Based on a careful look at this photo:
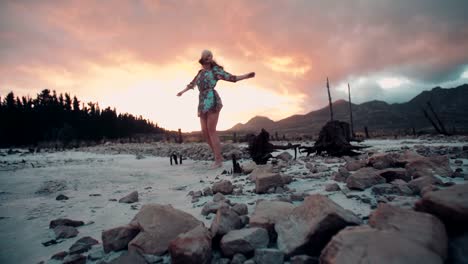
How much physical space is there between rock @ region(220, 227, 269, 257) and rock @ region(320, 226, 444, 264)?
401 mm

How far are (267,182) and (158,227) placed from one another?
1363 millimetres

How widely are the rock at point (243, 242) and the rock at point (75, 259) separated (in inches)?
32.9

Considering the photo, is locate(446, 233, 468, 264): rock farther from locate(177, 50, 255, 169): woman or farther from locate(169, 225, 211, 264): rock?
locate(177, 50, 255, 169): woman

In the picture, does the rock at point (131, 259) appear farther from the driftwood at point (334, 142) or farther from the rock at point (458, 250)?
the driftwood at point (334, 142)

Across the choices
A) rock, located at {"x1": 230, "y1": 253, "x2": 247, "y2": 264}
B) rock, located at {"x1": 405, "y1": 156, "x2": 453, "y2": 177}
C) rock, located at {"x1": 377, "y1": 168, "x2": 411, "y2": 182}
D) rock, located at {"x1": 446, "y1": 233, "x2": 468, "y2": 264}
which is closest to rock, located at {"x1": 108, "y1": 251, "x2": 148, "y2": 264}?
rock, located at {"x1": 230, "y1": 253, "x2": 247, "y2": 264}

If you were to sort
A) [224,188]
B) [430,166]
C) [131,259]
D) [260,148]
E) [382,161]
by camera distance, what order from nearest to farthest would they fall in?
[131,259], [430,166], [224,188], [382,161], [260,148]

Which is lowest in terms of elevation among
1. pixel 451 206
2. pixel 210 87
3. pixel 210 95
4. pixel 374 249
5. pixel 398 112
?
pixel 374 249

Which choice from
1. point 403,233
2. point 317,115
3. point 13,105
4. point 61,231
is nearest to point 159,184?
point 61,231

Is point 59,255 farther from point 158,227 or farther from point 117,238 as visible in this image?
point 158,227

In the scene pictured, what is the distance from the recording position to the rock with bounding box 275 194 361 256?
1316 millimetres

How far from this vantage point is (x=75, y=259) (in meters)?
1.54

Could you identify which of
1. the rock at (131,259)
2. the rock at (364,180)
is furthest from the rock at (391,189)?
the rock at (131,259)

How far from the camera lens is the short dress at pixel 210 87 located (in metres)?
5.53

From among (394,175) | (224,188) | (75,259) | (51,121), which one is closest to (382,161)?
(394,175)
